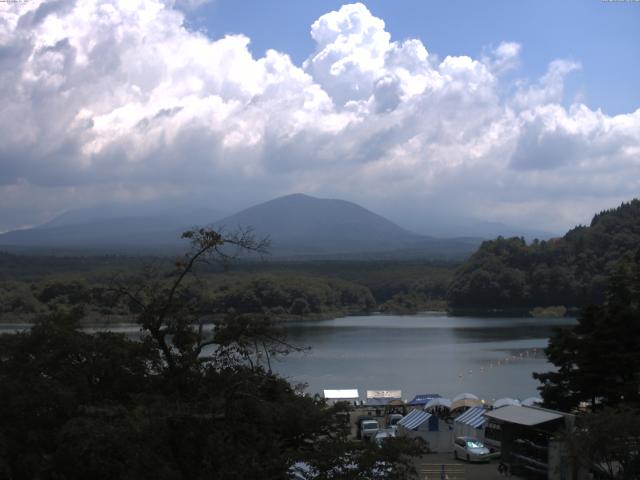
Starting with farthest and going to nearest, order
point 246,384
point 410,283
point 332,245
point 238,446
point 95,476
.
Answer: point 332,245 → point 410,283 → point 95,476 → point 246,384 → point 238,446

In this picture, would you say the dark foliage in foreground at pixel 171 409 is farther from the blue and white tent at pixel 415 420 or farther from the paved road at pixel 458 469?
the blue and white tent at pixel 415 420

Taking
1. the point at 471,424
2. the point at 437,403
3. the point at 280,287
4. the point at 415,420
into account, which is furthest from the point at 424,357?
the point at 280,287

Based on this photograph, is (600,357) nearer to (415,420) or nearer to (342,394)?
(415,420)

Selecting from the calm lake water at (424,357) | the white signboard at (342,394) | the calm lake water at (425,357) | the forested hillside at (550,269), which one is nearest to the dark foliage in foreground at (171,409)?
the calm lake water at (424,357)

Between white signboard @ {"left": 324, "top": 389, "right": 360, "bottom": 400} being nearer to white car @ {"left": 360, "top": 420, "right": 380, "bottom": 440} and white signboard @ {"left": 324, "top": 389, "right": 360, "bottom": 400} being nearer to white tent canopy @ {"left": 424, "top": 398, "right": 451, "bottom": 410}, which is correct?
white tent canopy @ {"left": 424, "top": 398, "right": 451, "bottom": 410}

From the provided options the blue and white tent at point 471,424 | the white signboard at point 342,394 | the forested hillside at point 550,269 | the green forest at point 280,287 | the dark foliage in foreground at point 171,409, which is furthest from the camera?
the forested hillside at point 550,269

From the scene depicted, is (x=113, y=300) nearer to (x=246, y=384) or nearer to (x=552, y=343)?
(x=246, y=384)

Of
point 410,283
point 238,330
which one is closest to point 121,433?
point 238,330
